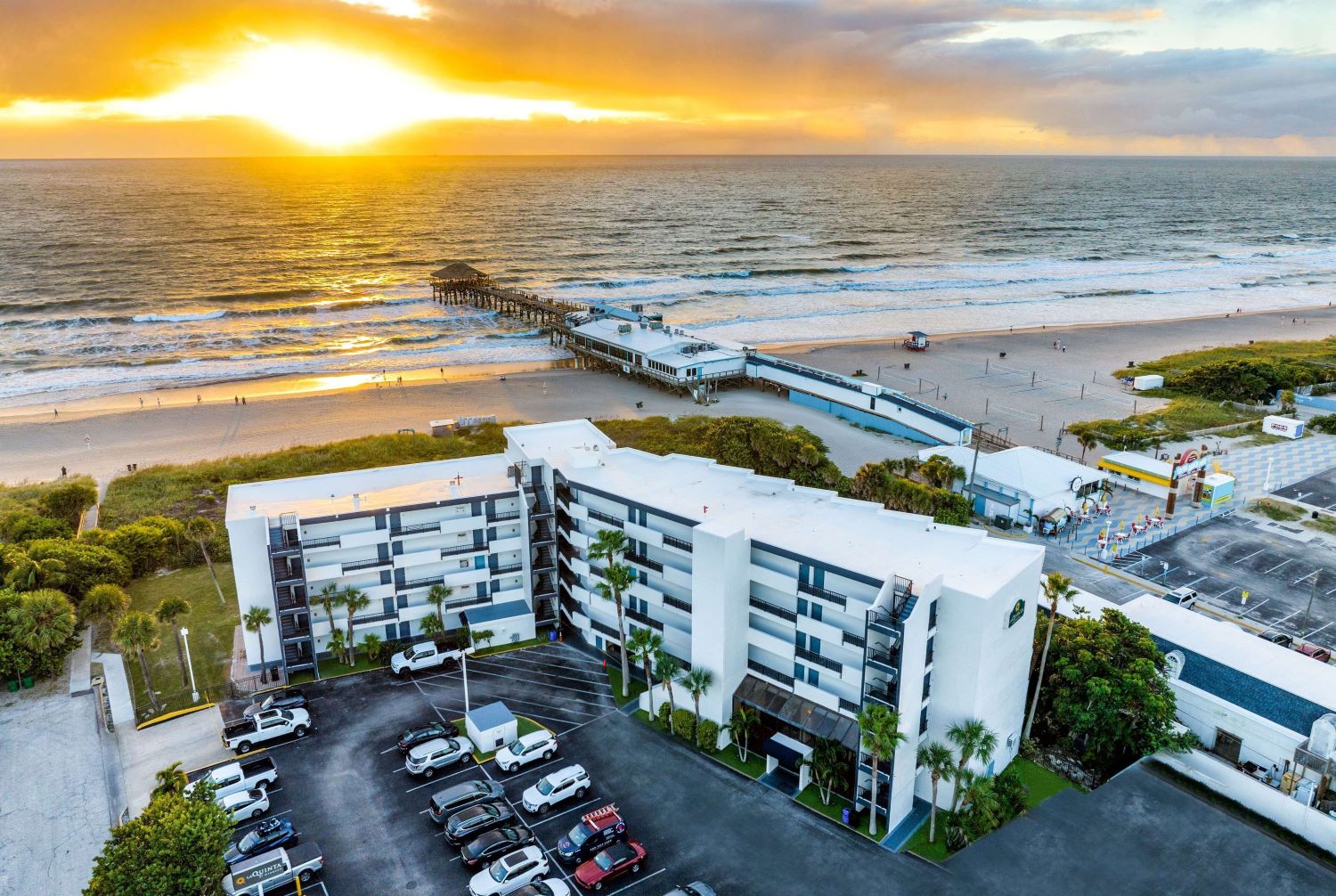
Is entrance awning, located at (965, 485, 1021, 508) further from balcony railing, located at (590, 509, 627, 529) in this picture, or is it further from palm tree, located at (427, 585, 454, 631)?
palm tree, located at (427, 585, 454, 631)

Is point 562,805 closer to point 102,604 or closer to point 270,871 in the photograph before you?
point 270,871

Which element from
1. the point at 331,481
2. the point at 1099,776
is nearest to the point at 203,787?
the point at 331,481

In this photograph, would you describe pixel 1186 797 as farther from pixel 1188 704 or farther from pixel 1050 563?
pixel 1050 563

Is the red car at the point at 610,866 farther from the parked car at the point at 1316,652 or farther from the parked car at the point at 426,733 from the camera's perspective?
the parked car at the point at 1316,652

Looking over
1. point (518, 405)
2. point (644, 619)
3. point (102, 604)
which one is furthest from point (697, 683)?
point (518, 405)

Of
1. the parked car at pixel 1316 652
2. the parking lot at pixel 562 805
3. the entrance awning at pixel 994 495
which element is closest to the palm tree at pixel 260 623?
the parking lot at pixel 562 805

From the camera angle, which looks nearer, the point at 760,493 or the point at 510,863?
the point at 510,863
